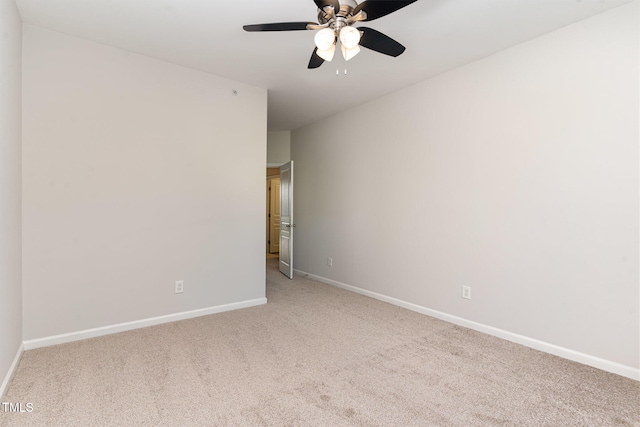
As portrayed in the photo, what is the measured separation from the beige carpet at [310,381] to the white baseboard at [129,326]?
3.9 inches

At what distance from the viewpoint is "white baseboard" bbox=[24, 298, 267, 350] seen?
263cm

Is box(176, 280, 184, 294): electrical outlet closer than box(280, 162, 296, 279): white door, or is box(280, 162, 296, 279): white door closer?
box(176, 280, 184, 294): electrical outlet

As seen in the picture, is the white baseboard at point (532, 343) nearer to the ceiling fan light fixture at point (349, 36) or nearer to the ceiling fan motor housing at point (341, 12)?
the ceiling fan light fixture at point (349, 36)

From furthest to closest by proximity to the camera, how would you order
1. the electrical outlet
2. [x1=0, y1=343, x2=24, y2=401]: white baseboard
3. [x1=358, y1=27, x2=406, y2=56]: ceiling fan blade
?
the electrical outlet, [x1=358, y1=27, x2=406, y2=56]: ceiling fan blade, [x1=0, y1=343, x2=24, y2=401]: white baseboard

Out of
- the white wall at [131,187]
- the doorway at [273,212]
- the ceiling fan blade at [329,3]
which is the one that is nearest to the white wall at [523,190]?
the white wall at [131,187]

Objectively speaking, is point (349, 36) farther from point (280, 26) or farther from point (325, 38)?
point (280, 26)

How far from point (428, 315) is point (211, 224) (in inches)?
99.4

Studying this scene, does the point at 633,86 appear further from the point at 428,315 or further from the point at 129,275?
the point at 129,275

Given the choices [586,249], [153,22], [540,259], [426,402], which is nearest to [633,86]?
[586,249]

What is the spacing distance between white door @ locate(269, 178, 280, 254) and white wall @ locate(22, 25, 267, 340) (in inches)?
172

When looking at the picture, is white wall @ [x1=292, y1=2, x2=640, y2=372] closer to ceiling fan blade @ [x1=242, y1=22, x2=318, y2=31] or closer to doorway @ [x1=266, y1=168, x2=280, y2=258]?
ceiling fan blade @ [x1=242, y1=22, x2=318, y2=31]

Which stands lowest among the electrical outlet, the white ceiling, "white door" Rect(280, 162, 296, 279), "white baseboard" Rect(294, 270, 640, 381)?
"white baseboard" Rect(294, 270, 640, 381)

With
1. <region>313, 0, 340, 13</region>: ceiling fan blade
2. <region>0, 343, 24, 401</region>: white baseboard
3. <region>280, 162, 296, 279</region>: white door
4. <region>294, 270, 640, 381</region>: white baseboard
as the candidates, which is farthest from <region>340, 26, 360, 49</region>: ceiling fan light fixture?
<region>280, 162, 296, 279</region>: white door

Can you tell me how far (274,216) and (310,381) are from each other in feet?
21.1
